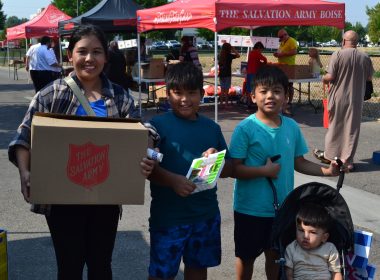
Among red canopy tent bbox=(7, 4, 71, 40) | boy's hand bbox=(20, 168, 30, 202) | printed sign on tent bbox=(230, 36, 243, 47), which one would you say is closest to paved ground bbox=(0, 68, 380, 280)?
boy's hand bbox=(20, 168, 30, 202)

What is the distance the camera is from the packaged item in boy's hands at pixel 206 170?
8.63ft

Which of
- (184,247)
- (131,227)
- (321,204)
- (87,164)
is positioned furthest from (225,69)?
Result: (87,164)

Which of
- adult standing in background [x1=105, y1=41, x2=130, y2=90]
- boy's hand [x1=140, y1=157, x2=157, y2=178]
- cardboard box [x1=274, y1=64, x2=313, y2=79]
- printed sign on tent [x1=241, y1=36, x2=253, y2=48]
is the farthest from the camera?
printed sign on tent [x1=241, y1=36, x2=253, y2=48]

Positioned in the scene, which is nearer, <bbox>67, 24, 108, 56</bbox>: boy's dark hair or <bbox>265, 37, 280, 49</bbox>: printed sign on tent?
<bbox>67, 24, 108, 56</bbox>: boy's dark hair

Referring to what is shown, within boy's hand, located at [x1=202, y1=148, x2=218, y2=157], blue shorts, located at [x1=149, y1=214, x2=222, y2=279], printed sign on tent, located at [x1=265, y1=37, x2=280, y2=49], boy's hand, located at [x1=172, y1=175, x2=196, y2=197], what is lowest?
blue shorts, located at [x1=149, y1=214, x2=222, y2=279]

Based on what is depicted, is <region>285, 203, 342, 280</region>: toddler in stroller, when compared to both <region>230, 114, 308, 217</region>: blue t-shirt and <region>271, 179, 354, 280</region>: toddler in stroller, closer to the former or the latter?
<region>271, 179, 354, 280</region>: toddler in stroller

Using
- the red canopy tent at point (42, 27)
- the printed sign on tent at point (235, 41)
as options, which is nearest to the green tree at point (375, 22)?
the red canopy tent at point (42, 27)

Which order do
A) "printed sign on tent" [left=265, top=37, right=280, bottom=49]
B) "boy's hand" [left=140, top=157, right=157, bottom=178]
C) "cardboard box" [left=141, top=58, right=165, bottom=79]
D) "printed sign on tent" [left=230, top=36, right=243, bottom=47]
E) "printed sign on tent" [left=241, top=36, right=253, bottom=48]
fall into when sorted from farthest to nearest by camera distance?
"printed sign on tent" [left=230, top=36, right=243, bottom=47] → "printed sign on tent" [left=241, top=36, right=253, bottom=48] → "printed sign on tent" [left=265, top=37, right=280, bottom=49] → "cardboard box" [left=141, top=58, right=165, bottom=79] → "boy's hand" [left=140, top=157, right=157, bottom=178]

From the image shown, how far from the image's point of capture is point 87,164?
246 centimetres

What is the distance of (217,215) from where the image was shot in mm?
3018

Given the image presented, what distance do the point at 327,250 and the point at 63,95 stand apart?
1635mm

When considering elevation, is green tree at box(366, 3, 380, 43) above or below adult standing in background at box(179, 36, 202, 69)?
above

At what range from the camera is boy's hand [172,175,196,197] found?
2674 mm

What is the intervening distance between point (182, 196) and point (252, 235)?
64 cm
